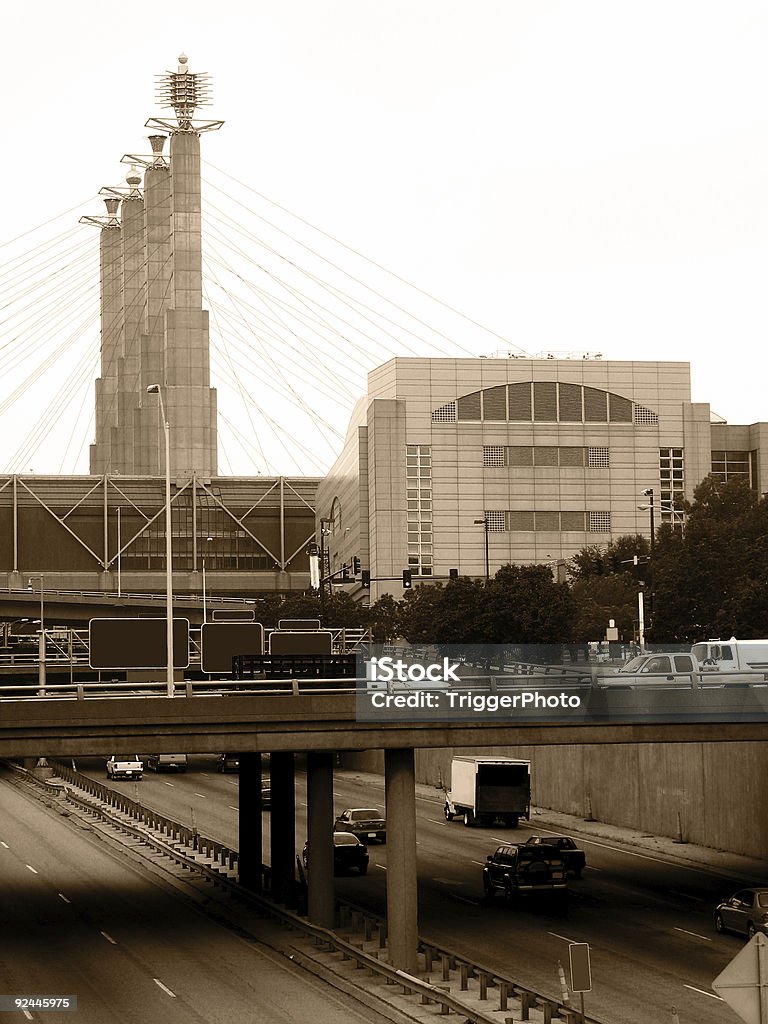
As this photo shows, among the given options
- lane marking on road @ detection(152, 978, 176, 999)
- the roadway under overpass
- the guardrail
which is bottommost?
lane marking on road @ detection(152, 978, 176, 999)

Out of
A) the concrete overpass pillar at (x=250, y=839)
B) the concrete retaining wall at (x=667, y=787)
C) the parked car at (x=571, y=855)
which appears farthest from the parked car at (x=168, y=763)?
the parked car at (x=571, y=855)

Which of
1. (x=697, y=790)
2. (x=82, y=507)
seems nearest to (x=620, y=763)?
(x=697, y=790)

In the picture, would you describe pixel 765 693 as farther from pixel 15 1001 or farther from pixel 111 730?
pixel 15 1001

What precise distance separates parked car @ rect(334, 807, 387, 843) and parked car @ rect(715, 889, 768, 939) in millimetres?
26853

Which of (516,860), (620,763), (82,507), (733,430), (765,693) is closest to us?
(765,693)

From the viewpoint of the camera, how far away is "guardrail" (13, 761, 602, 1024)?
33656 mm

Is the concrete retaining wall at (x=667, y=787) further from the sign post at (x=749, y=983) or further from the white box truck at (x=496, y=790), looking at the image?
the sign post at (x=749, y=983)

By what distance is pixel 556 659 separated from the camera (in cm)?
6494

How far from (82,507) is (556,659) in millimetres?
137595

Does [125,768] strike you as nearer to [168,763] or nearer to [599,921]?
[168,763]

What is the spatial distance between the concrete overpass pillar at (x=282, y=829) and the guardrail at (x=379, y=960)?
28.5 inches

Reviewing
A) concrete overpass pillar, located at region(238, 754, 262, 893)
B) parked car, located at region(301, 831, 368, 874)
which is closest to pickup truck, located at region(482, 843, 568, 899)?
concrete overpass pillar, located at region(238, 754, 262, 893)

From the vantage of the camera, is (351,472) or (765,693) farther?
(351,472)

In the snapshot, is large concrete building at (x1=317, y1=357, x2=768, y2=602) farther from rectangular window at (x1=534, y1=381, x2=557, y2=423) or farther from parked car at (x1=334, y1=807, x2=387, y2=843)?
parked car at (x1=334, y1=807, x2=387, y2=843)
